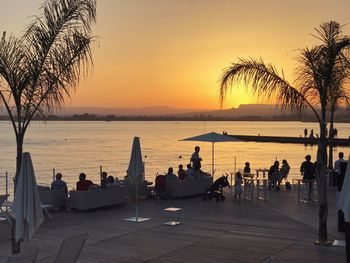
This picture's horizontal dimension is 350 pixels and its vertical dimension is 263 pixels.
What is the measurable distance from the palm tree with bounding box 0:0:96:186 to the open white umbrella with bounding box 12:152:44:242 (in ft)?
2.30

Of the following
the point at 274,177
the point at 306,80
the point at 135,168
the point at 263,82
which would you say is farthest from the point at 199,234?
the point at 274,177

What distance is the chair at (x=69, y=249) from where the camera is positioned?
21.8ft

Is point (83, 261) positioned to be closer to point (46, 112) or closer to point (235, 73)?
point (46, 112)

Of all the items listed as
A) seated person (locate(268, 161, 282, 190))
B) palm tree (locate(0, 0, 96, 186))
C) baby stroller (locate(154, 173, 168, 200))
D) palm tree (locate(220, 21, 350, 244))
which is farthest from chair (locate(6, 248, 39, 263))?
seated person (locate(268, 161, 282, 190))

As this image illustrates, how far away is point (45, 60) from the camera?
8.11m

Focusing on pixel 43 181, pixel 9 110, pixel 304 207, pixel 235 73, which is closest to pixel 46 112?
pixel 9 110

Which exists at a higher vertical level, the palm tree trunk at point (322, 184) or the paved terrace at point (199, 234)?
the palm tree trunk at point (322, 184)

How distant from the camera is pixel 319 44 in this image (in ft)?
33.7

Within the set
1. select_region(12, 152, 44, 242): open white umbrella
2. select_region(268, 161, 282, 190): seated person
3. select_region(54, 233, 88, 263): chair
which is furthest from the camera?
select_region(268, 161, 282, 190): seated person

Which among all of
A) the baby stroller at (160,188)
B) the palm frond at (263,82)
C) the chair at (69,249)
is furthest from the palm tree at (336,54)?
the baby stroller at (160,188)

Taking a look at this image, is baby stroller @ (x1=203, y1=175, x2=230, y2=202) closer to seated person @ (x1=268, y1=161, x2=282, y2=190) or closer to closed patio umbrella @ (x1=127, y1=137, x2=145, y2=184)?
seated person @ (x1=268, y1=161, x2=282, y2=190)

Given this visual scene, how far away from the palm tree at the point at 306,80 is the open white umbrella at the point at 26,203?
13.9ft

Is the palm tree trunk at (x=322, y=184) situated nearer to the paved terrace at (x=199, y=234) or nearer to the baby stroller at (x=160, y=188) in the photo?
the paved terrace at (x=199, y=234)

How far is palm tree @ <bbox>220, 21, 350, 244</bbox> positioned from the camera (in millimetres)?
9922
